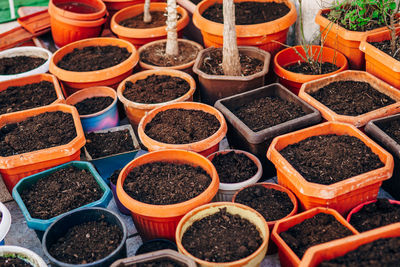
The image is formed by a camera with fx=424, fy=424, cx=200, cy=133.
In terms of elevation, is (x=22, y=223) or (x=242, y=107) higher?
(x=242, y=107)

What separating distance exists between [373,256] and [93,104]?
2.27 m

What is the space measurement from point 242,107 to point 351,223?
1.12 m

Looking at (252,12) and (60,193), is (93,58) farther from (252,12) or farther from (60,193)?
(60,193)

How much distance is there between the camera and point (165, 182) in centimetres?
237

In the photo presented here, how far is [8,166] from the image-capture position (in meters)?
2.53

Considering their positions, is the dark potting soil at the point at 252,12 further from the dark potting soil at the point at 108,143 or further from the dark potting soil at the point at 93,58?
the dark potting soil at the point at 108,143

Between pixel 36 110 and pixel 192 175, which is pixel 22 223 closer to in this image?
pixel 36 110

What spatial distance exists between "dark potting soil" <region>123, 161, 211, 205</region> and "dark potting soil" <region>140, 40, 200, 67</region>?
4.37 feet

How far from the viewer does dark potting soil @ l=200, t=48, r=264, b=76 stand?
10.9 ft

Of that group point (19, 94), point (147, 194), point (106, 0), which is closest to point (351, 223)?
point (147, 194)

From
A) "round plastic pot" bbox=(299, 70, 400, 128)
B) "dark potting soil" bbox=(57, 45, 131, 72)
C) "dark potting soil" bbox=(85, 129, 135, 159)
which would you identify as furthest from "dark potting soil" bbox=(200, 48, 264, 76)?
"dark potting soil" bbox=(85, 129, 135, 159)

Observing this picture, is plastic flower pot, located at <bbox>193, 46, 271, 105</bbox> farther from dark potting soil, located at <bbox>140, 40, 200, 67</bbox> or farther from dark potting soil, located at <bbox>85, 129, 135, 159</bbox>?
dark potting soil, located at <bbox>85, 129, 135, 159</bbox>

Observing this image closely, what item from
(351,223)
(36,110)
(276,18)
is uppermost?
(276,18)

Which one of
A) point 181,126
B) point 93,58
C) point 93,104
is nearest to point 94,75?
point 93,104
